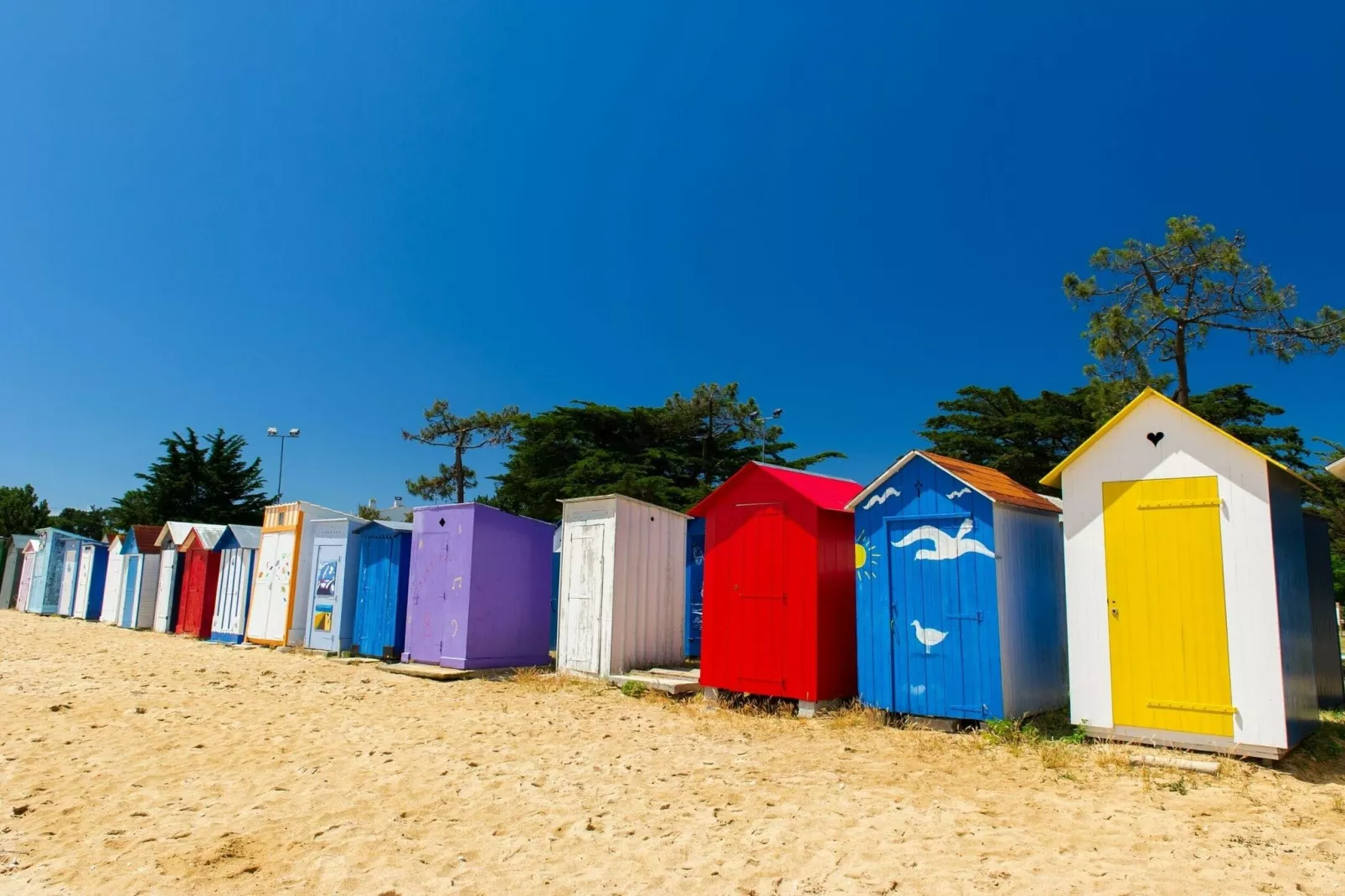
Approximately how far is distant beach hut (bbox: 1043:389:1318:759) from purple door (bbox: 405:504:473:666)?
9.48 metres

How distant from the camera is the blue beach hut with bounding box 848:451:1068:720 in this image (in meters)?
8.45

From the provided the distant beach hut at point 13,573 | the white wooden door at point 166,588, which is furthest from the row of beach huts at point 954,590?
the distant beach hut at point 13,573

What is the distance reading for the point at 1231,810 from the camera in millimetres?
5785

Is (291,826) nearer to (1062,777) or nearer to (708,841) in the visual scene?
(708,841)

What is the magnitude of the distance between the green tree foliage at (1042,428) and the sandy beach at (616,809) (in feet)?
85.3

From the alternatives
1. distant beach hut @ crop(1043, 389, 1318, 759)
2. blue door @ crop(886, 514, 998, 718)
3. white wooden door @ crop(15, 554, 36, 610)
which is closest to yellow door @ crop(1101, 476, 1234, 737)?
distant beach hut @ crop(1043, 389, 1318, 759)

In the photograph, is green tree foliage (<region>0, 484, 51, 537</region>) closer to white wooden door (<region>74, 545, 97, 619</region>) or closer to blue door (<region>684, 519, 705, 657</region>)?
white wooden door (<region>74, 545, 97, 619</region>)

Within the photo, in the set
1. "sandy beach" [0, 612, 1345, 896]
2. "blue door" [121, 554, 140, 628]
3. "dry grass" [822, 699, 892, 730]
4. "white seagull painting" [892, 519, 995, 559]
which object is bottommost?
"sandy beach" [0, 612, 1345, 896]

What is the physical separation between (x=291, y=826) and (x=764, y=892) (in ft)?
10.8

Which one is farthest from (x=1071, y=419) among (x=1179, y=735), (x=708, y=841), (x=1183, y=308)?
(x=708, y=841)

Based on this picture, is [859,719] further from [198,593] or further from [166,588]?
[166,588]

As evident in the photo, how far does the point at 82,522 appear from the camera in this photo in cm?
6538

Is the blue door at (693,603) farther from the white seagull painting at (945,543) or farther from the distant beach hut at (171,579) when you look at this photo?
the distant beach hut at (171,579)

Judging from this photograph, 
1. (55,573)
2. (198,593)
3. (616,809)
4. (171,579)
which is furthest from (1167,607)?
(55,573)
